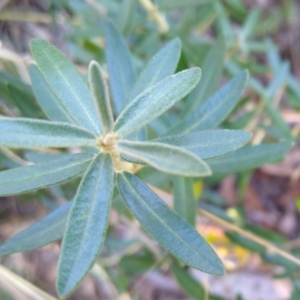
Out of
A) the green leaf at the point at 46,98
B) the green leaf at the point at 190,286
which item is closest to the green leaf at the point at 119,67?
the green leaf at the point at 46,98

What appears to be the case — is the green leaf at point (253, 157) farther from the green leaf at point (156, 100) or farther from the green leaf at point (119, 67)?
the green leaf at point (156, 100)

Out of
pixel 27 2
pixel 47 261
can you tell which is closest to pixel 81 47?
pixel 27 2

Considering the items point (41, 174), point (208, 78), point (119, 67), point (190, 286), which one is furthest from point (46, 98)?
point (190, 286)

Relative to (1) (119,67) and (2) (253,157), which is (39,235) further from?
(2) (253,157)

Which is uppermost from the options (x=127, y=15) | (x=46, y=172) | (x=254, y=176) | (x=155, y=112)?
(x=127, y=15)

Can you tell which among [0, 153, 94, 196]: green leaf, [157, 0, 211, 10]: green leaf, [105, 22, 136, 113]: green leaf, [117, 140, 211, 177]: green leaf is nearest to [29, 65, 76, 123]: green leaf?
[105, 22, 136, 113]: green leaf

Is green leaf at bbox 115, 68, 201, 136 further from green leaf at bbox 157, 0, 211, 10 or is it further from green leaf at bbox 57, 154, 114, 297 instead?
green leaf at bbox 157, 0, 211, 10

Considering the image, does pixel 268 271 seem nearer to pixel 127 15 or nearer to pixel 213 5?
pixel 213 5
